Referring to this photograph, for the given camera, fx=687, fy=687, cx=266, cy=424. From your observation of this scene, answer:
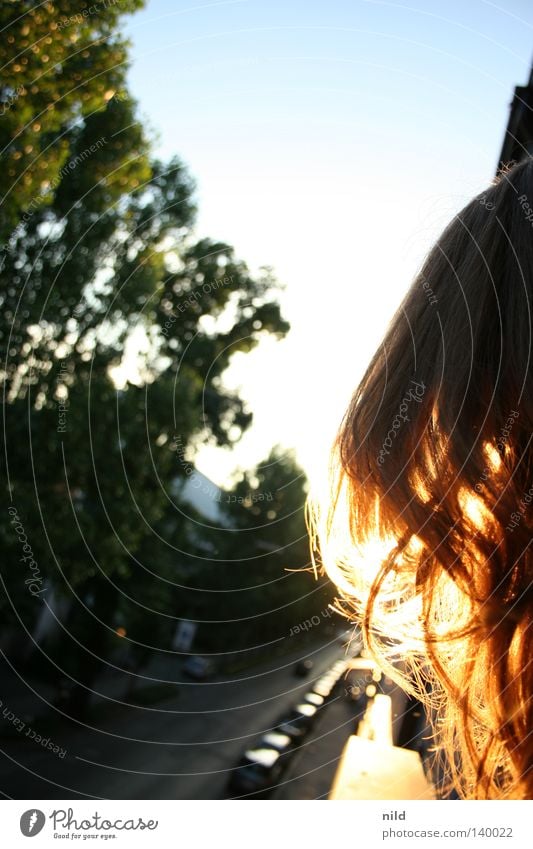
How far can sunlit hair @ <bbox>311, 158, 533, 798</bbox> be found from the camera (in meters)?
0.81

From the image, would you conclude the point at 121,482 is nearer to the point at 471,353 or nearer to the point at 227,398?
the point at 227,398

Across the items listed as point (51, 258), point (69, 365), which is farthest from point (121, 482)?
A: point (51, 258)
